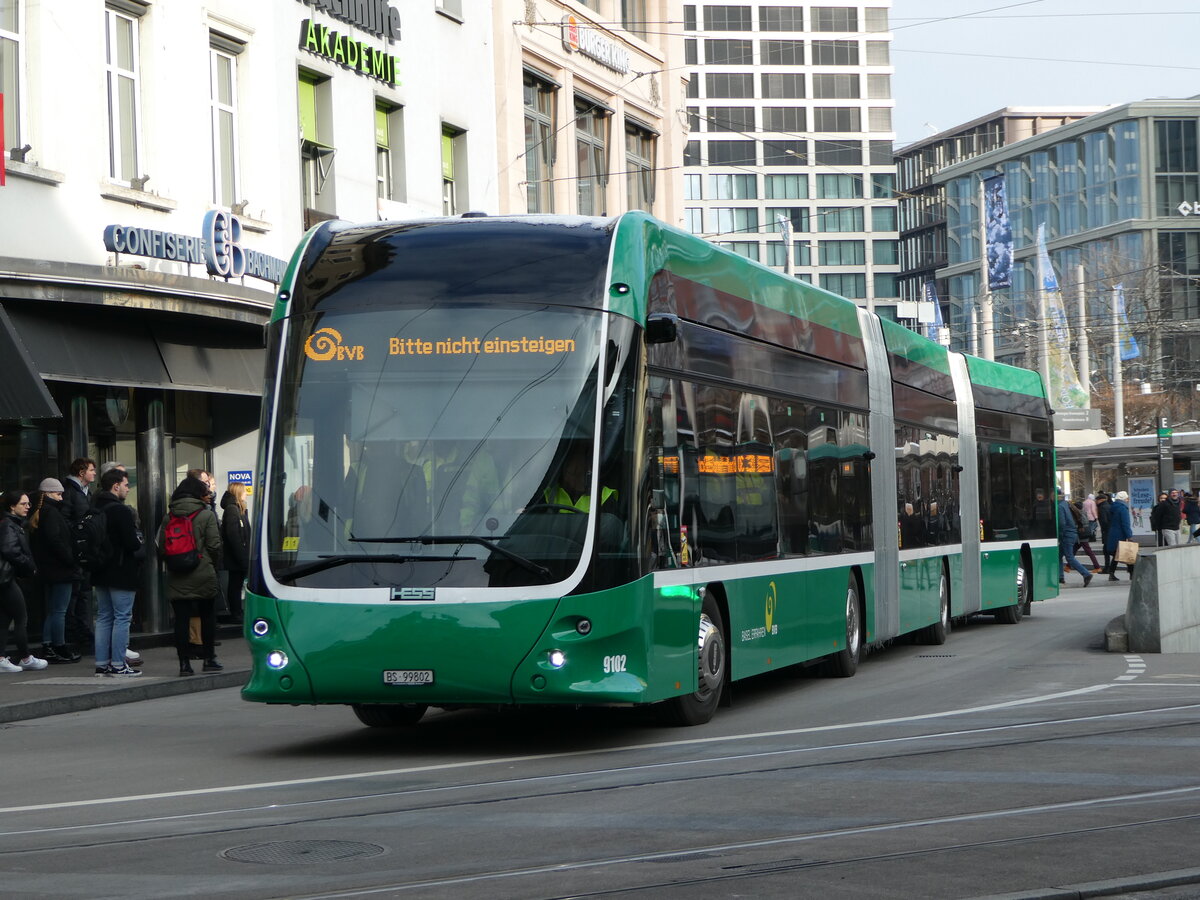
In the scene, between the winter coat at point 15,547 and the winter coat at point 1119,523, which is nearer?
the winter coat at point 15,547

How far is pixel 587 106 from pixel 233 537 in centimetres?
1828

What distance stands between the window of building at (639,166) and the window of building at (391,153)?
30.9 ft

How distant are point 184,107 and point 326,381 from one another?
1207 cm

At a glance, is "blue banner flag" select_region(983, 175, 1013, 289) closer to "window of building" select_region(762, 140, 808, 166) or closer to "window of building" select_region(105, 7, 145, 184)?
"window of building" select_region(105, 7, 145, 184)

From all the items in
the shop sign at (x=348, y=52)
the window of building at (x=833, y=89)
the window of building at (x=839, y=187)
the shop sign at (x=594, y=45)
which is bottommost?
the shop sign at (x=348, y=52)

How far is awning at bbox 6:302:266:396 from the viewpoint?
61.4 feet

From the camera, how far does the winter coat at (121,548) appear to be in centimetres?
1600

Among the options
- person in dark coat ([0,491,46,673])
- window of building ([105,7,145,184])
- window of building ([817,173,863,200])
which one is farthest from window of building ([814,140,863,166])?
person in dark coat ([0,491,46,673])

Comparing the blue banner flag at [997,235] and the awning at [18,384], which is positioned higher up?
the blue banner flag at [997,235]

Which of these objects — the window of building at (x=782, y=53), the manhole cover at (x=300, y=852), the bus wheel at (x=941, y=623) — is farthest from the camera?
the window of building at (x=782, y=53)

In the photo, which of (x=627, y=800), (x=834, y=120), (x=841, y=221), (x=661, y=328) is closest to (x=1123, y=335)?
(x=834, y=120)

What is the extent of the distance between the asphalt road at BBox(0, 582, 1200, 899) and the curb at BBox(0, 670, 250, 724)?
17 centimetres

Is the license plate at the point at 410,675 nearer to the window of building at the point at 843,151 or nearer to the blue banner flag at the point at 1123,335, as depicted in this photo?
the blue banner flag at the point at 1123,335

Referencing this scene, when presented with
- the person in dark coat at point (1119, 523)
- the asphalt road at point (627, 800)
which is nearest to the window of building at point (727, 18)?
the person in dark coat at point (1119, 523)
